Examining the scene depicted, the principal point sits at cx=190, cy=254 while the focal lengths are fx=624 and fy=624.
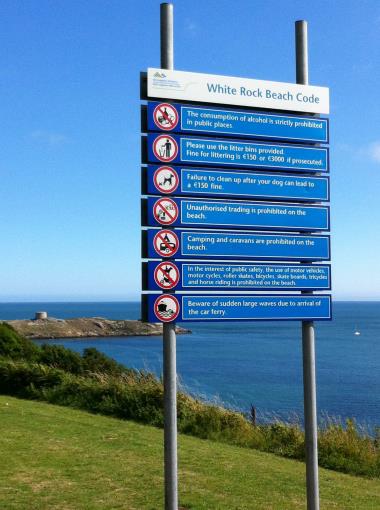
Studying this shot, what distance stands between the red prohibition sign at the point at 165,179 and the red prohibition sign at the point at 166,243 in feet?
1.35

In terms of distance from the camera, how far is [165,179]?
6035 mm

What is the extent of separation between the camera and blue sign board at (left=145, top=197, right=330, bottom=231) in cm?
598

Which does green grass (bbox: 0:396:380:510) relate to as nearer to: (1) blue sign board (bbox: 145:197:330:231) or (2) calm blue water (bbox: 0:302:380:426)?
(1) blue sign board (bbox: 145:197:330:231)

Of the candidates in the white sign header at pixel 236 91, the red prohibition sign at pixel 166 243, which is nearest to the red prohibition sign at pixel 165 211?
the red prohibition sign at pixel 166 243

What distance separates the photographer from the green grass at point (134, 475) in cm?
721

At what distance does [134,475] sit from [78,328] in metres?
115

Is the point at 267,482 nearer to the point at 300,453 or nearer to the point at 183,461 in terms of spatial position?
the point at 183,461

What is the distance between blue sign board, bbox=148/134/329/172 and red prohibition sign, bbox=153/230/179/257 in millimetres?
707

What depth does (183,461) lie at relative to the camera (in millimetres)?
9234

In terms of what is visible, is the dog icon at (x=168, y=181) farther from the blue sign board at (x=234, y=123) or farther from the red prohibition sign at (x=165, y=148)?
the blue sign board at (x=234, y=123)

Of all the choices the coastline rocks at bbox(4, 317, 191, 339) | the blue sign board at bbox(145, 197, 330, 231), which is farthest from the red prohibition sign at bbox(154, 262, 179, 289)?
the coastline rocks at bbox(4, 317, 191, 339)

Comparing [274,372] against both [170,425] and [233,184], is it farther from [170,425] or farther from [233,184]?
[170,425]

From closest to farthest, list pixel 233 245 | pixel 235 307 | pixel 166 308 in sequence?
pixel 166 308 → pixel 235 307 → pixel 233 245

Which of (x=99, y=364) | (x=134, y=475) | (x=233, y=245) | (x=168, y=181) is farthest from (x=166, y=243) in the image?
(x=99, y=364)
